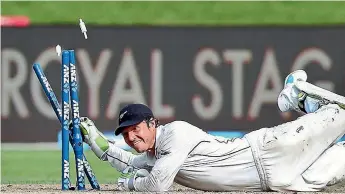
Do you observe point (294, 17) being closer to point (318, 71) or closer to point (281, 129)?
point (318, 71)

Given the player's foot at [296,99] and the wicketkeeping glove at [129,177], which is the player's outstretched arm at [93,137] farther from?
the player's foot at [296,99]

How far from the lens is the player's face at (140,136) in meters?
6.03

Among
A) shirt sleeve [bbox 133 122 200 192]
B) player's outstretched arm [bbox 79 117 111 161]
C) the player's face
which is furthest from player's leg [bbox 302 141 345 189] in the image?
player's outstretched arm [bbox 79 117 111 161]

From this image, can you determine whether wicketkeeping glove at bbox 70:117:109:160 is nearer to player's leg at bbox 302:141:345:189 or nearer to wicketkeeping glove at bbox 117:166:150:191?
wicketkeeping glove at bbox 117:166:150:191

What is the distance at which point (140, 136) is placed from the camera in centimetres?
A: 604

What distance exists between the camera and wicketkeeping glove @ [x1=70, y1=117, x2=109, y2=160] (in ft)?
21.2

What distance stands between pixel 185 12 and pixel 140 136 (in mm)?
6442

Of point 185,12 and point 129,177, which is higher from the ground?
point 185,12

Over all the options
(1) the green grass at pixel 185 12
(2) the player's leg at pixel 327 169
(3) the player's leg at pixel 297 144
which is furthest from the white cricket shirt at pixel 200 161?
(1) the green grass at pixel 185 12

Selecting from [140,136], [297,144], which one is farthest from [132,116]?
[297,144]

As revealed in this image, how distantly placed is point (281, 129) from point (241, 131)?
538 centimetres

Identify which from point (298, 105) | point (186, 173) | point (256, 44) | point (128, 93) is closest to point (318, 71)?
point (256, 44)

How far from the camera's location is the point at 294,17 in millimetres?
12367

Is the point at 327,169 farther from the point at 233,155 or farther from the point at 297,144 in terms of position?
the point at 233,155
